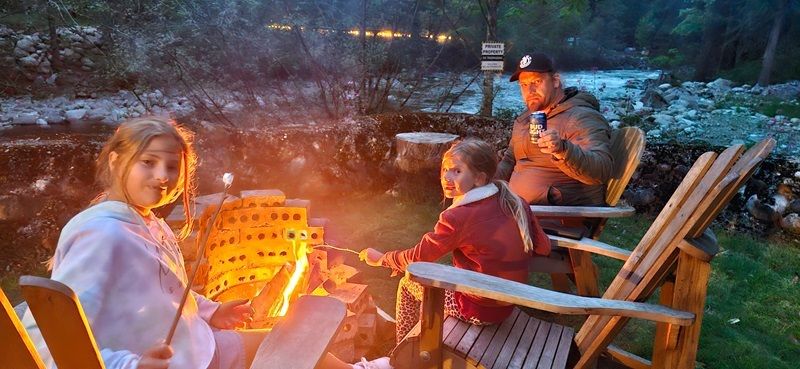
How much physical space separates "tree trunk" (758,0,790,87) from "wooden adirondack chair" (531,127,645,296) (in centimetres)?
1579

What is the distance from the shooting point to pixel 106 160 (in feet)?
5.65

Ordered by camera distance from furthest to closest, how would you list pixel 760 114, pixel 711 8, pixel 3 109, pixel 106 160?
pixel 711 8
pixel 760 114
pixel 3 109
pixel 106 160

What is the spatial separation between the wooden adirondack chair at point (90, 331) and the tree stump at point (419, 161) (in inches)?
138

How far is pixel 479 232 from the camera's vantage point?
2.42m

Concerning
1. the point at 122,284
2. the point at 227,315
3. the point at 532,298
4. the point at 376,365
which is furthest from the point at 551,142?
the point at 122,284

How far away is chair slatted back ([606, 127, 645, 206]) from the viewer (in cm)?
331

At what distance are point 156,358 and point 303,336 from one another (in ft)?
1.61

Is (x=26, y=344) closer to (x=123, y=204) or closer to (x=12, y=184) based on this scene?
(x=123, y=204)

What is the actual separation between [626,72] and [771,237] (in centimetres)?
1667

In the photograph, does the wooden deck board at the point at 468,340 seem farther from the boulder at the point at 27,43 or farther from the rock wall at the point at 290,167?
the boulder at the point at 27,43

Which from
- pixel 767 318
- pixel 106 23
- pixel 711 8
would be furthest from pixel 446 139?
pixel 711 8

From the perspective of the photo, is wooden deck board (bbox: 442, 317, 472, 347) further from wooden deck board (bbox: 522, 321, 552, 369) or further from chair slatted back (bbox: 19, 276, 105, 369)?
chair slatted back (bbox: 19, 276, 105, 369)

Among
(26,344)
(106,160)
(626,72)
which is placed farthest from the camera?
(626,72)

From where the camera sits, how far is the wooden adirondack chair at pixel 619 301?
1.82m
